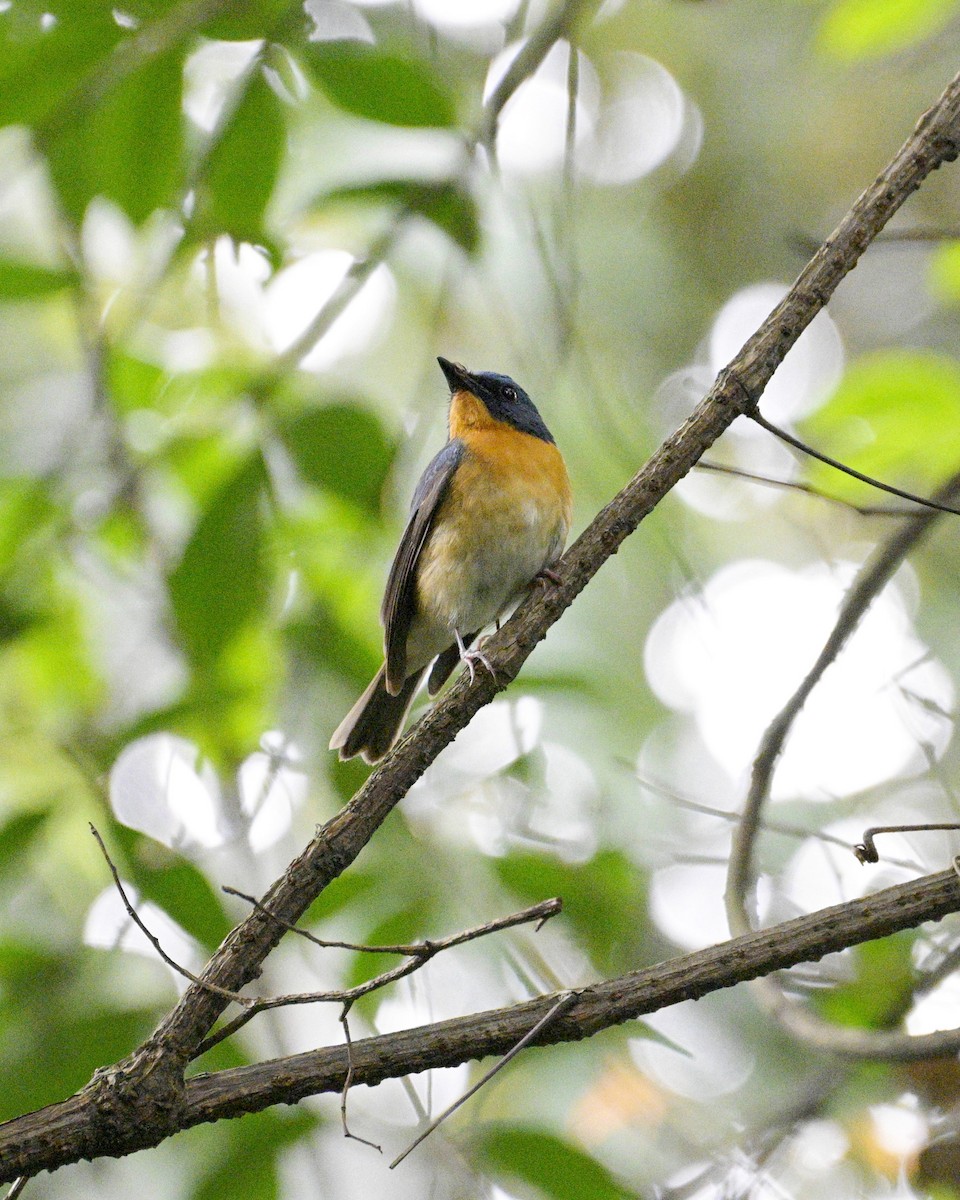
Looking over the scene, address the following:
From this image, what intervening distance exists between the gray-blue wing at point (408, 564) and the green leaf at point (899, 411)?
6.18ft

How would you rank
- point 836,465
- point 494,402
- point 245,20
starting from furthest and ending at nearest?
1. point 494,402
2. point 245,20
3. point 836,465

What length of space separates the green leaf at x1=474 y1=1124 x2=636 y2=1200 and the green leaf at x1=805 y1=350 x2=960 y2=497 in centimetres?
177

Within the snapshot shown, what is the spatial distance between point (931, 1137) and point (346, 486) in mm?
2441

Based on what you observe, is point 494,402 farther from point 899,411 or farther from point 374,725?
point 899,411

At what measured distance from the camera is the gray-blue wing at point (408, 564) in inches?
171

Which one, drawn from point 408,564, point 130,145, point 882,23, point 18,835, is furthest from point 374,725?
point 882,23

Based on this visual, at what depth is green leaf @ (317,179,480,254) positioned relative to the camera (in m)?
3.57

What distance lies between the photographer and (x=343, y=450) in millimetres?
3455

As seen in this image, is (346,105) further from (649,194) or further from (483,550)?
(649,194)

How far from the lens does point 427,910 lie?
355cm

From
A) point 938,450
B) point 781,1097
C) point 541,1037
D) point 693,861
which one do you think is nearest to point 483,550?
point 693,861

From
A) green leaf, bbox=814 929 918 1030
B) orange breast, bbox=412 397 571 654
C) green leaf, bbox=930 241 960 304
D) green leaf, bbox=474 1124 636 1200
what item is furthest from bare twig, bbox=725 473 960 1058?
orange breast, bbox=412 397 571 654

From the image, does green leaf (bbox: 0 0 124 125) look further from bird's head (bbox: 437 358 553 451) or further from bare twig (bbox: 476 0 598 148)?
bird's head (bbox: 437 358 553 451)

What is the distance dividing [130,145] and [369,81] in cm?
66
